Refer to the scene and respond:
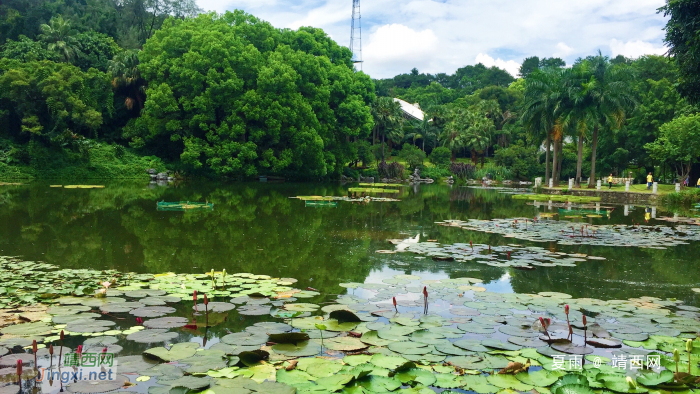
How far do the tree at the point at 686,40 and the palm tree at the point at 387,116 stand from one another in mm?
41172

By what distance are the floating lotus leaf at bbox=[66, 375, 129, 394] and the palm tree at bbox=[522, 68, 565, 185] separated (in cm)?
3535

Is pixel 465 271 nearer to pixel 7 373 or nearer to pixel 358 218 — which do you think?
pixel 7 373

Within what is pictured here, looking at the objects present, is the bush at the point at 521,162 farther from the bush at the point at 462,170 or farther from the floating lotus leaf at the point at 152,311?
the floating lotus leaf at the point at 152,311

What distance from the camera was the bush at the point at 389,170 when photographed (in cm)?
5309

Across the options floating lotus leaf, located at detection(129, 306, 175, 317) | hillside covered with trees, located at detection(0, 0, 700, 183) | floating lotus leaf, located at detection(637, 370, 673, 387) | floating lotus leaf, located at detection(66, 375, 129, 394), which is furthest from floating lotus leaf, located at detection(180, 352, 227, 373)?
hillside covered with trees, located at detection(0, 0, 700, 183)

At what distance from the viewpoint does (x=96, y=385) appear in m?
3.77

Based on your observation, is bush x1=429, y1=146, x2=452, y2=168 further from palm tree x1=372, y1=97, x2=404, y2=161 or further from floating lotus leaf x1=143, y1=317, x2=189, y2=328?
floating lotus leaf x1=143, y1=317, x2=189, y2=328

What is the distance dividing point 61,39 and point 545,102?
123 feet

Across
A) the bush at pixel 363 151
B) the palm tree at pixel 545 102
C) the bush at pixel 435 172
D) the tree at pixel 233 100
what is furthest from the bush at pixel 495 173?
the tree at pixel 233 100

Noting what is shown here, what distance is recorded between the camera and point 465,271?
340 inches

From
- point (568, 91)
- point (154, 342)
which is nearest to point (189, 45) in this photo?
point (568, 91)

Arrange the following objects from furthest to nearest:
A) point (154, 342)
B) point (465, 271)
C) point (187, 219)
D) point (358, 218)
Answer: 1. point (358, 218)
2. point (187, 219)
3. point (465, 271)
4. point (154, 342)

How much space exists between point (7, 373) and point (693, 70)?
14080mm

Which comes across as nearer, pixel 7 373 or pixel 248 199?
pixel 7 373
